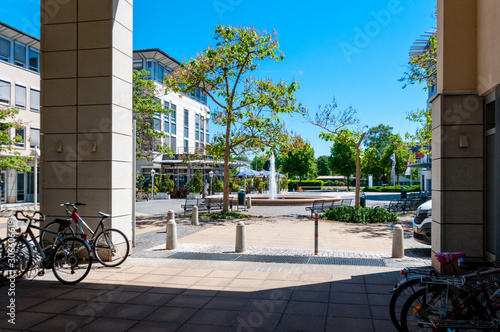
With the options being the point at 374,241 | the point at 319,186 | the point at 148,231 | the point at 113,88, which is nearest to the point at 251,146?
the point at 148,231

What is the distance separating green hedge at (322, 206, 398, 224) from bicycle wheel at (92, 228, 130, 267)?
10.7 m

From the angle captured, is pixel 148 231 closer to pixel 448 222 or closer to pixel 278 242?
pixel 278 242

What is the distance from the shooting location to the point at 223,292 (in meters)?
5.96

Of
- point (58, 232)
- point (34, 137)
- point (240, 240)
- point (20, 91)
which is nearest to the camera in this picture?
point (58, 232)

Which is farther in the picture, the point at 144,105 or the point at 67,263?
the point at 144,105

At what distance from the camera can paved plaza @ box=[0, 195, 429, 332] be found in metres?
4.73

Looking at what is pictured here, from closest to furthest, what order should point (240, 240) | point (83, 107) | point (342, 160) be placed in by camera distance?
point (83, 107) < point (240, 240) < point (342, 160)

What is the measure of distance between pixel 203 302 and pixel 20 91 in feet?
107

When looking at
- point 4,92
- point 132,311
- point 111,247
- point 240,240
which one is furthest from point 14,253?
point 4,92

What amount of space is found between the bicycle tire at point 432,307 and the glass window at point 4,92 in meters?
33.1

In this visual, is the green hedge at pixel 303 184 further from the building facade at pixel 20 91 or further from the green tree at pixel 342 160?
the building facade at pixel 20 91

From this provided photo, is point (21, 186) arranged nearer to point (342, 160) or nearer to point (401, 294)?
point (401, 294)

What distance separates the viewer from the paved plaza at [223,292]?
473 cm

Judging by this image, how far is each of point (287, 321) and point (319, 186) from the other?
2216 inches
